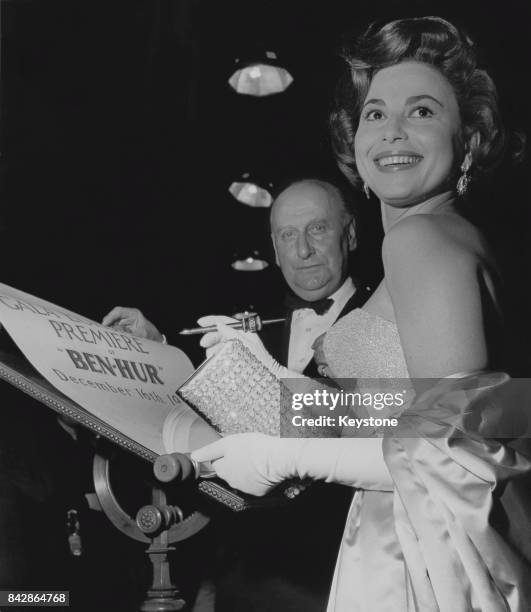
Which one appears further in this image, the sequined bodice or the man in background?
the man in background

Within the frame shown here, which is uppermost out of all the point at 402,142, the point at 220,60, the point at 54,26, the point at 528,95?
the point at 220,60

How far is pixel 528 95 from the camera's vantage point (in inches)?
77.7

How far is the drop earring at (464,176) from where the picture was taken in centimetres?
140

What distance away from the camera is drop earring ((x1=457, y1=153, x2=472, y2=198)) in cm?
140

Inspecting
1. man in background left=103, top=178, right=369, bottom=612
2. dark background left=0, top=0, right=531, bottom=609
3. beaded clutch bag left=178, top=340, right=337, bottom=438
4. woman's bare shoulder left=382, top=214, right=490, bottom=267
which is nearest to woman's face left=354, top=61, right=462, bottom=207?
woman's bare shoulder left=382, top=214, right=490, bottom=267

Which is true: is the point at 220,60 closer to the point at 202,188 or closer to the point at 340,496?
the point at 202,188

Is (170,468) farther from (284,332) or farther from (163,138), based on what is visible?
(163,138)

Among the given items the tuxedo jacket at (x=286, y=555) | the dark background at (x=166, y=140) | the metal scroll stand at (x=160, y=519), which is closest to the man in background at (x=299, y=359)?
the tuxedo jacket at (x=286, y=555)

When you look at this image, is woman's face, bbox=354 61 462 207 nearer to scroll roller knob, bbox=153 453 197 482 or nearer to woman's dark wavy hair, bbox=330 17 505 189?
woman's dark wavy hair, bbox=330 17 505 189

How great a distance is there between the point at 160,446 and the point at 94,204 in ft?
4.96

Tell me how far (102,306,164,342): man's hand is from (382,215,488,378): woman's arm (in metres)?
0.82

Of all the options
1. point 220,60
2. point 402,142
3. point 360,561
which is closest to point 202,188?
point 220,60

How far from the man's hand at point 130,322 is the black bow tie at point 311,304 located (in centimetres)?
42

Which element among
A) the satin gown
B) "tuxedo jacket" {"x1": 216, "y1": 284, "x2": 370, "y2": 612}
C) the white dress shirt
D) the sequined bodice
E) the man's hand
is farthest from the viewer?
the white dress shirt
